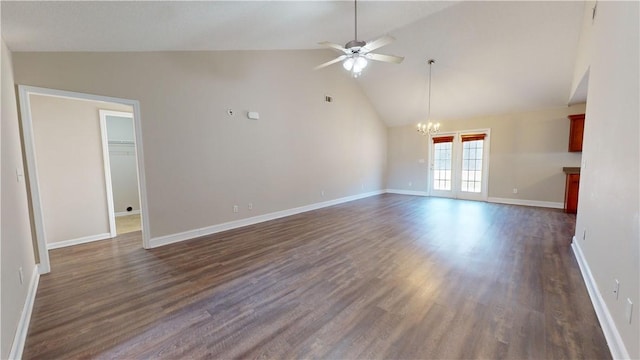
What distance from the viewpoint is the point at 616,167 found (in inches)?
73.7

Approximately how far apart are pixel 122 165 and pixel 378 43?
6.53m

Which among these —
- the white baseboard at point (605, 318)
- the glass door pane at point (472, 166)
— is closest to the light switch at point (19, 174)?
the white baseboard at point (605, 318)

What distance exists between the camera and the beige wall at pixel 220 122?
130 inches

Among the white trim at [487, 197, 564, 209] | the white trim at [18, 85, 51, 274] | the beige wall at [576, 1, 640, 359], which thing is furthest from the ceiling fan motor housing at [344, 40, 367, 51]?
the white trim at [487, 197, 564, 209]

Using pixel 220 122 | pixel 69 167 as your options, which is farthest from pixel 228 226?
pixel 69 167

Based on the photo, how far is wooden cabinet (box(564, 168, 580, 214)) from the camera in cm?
552

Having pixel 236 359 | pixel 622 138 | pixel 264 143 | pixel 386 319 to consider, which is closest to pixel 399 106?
pixel 264 143

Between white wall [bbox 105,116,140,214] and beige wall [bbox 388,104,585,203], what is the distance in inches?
352

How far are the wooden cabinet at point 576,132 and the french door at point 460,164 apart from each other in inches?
68.4

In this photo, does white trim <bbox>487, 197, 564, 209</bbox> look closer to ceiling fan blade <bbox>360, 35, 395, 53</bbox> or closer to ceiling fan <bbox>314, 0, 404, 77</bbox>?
ceiling fan <bbox>314, 0, 404, 77</bbox>

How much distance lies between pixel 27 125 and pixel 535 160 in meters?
9.65

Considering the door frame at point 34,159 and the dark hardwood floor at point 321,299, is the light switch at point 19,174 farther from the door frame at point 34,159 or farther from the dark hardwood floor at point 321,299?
the dark hardwood floor at point 321,299

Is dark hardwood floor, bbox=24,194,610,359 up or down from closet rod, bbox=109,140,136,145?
down

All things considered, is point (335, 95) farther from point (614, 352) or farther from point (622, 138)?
point (614, 352)
